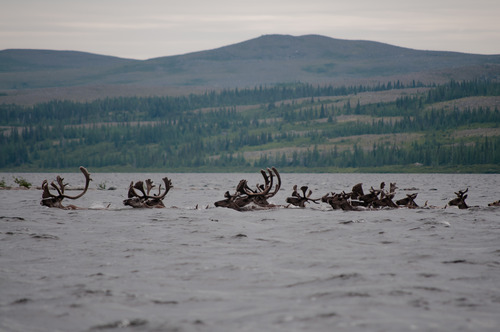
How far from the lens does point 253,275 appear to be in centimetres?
1379

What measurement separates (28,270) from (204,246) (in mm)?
5069

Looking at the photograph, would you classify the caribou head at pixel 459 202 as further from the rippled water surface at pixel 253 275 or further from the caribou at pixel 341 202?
the caribou at pixel 341 202

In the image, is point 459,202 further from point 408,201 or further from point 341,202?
point 341,202

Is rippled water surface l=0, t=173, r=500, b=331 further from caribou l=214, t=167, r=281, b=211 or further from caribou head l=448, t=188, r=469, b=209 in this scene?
caribou head l=448, t=188, r=469, b=209

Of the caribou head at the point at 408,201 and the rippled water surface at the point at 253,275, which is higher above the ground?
the caribou head at the point at 408,201

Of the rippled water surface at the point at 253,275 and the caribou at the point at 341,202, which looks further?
the caribou at the point at 341,202

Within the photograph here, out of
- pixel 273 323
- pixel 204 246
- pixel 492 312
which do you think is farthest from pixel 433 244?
pixel 273 323

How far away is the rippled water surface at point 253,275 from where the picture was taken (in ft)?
34.0

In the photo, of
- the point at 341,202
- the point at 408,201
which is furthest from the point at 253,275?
the point at 408,201

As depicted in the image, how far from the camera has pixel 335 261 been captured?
1545cm

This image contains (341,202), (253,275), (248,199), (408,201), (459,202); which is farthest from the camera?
(408,201)

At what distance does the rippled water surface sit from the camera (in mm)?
10375

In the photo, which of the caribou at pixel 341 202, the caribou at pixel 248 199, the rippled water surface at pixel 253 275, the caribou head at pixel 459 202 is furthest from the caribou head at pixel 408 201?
the caribou at pixel 248 199

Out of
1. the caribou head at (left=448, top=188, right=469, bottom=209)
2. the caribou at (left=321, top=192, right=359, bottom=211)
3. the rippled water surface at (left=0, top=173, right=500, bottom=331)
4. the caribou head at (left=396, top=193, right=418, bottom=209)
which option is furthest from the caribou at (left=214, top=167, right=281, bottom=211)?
the caribou head at (left=448, top=188, right=469, bottom=209)
